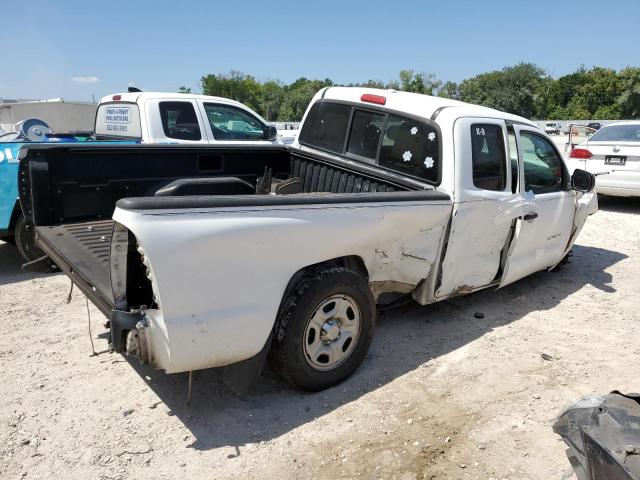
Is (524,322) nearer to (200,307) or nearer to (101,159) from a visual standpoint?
(200,307)

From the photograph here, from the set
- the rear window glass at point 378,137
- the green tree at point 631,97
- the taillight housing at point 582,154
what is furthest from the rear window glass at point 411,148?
the green tree at point 631,97

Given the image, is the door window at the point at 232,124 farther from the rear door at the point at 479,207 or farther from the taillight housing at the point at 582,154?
the taillight housing at the point at 582,154

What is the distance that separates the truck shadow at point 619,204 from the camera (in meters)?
9.76

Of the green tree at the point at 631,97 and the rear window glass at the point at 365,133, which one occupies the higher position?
the green tree at the point at 631,97

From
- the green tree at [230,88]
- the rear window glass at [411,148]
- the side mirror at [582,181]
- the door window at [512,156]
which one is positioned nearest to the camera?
the rear window glass at [411,148]

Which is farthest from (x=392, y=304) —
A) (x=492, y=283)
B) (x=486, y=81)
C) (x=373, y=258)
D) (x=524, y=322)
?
(x=486, y=81)

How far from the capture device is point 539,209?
15.9ft

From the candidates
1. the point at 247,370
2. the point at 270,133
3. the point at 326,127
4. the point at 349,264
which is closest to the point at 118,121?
the point at 270,133

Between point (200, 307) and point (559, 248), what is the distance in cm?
421

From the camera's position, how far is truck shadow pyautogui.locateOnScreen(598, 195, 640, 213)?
9.76 metres

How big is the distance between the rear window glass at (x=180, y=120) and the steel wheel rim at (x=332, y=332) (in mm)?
4704

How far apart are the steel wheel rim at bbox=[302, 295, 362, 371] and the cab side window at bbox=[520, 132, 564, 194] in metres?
2.32

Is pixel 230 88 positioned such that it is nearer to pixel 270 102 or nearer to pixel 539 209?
pixel 270 102

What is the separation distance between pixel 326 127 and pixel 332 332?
2.47 metres
